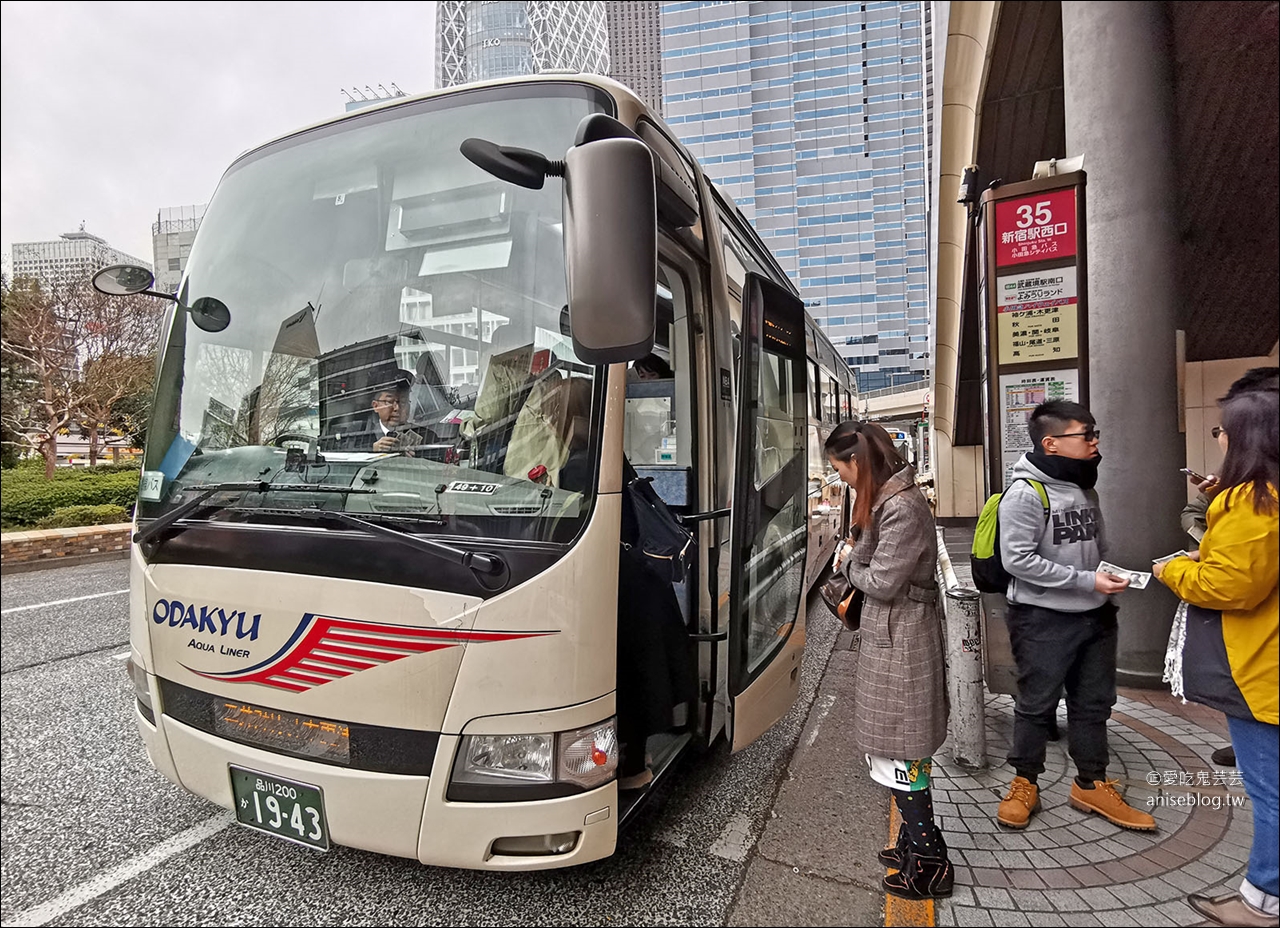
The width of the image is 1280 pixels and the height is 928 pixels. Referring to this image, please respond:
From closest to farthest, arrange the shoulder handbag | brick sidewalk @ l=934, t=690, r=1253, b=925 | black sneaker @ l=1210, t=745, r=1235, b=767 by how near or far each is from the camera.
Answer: brick sidewalk @ l=934, t=690, r=1253, b=925 < the shoulder handbag < black sneaker @ l=1210, t=745, r=1235, b=767

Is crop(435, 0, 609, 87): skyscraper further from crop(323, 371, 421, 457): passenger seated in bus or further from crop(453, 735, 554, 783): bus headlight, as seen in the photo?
crop(453, 735, 554, 783): bus headlight

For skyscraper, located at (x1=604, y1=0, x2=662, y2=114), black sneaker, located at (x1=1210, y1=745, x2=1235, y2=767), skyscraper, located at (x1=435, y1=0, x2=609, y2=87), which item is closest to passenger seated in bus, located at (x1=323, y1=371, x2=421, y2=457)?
black sneaker, located at (x1=1210, y1=745, x2=1235, y2=767)

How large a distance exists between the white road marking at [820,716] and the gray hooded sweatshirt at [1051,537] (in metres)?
1.67

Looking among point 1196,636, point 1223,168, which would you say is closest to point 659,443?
point 1196,636

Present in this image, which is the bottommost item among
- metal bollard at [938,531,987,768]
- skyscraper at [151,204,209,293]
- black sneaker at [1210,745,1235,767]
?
black sneaker at [1210,745,1235,767]

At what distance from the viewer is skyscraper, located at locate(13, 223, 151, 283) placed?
477 inches

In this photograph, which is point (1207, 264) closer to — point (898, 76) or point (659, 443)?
point (659, 443)

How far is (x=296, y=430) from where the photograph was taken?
94.4 inches

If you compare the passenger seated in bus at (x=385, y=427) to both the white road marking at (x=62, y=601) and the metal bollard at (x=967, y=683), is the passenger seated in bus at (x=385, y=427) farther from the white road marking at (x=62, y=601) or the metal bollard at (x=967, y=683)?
the white road marking at (x=62, y=601)

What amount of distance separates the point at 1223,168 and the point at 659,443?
9483mm

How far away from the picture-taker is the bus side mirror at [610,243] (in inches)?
75.1

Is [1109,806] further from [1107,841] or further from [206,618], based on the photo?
[206,618]

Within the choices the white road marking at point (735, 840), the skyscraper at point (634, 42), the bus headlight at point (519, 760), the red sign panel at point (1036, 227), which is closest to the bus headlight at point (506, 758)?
the bus headlight at point (519, 760)

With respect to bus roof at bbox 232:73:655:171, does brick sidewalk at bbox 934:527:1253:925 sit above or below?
below
